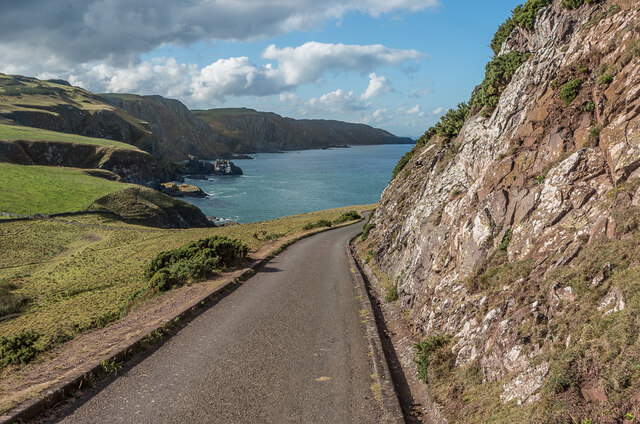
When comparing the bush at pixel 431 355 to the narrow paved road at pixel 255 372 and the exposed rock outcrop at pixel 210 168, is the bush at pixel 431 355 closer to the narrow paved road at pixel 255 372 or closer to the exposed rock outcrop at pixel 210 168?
the narrow paved road at pixel 255 372

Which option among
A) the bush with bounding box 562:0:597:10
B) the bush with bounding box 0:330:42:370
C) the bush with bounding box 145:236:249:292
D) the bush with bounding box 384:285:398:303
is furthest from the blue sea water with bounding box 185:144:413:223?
the bush with bounding box 562:0:597:10

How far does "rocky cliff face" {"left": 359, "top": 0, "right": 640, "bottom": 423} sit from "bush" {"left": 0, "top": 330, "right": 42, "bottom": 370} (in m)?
12.7

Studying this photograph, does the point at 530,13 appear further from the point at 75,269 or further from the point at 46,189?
the point at 46,189

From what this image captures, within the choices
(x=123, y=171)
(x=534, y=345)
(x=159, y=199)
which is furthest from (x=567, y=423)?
(x=123, y=171)

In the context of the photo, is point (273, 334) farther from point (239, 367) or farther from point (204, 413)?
point (204, 413)

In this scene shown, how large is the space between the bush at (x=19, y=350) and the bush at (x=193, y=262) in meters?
5.93

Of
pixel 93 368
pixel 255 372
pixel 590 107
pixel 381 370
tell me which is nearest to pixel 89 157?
pixel 93 368

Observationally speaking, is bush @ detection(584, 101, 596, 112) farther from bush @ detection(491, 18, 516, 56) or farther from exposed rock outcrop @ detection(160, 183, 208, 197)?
exposed rock outcrop @ detection(160, 183, 208, 197)

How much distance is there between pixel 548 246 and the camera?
31.5ft

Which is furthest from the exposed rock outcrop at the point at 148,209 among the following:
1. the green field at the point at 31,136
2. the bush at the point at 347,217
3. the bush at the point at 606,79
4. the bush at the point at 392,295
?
the bush at the point at 606,79

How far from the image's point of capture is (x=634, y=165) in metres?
8.65

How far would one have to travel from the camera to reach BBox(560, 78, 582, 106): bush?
12.3m

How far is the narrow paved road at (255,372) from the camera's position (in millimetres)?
9070

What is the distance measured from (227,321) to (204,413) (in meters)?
6.33
